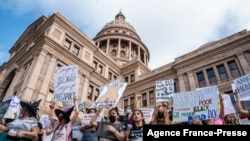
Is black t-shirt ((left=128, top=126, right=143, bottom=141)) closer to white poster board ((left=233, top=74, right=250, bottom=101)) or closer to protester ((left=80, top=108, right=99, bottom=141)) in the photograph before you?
protester ((left=80, top=108, right=99, bottom=141))

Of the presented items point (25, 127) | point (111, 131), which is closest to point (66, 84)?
point (25, 127)

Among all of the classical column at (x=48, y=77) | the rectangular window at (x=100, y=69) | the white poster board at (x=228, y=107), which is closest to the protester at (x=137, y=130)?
the white poster board at (x=228, y=107)

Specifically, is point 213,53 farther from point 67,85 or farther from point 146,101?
point 67,85

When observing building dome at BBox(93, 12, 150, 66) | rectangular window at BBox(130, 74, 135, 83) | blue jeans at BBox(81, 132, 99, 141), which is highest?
building dome at BBox(93, 12, 150, 66)

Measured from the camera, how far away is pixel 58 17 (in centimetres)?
2177

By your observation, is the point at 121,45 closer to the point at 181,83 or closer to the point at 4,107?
the point at 181,83

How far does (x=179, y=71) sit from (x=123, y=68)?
35.2ft

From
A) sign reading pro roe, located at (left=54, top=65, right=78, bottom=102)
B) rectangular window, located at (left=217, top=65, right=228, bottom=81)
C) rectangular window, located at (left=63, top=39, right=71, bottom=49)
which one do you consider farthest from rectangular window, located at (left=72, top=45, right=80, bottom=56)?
sign reading pro roe, located at (left=54, top=65, right=78, bottom=102)

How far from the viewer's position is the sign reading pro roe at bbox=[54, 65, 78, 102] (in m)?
6.53

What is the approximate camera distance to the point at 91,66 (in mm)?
23250

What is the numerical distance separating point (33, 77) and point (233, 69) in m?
18.2

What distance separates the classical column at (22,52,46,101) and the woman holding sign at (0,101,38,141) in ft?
41.2

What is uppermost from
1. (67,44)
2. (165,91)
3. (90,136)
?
(67,44)

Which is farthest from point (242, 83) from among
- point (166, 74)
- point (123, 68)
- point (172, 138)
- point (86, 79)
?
point (123, 68)
